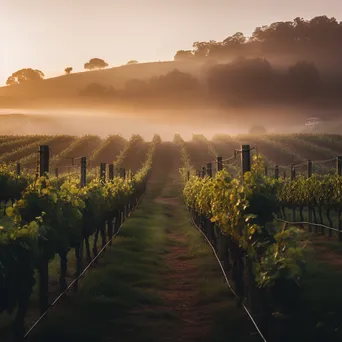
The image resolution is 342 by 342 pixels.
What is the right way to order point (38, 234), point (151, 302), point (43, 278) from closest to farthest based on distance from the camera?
point (38, 234) < point (43, 278) < point (151, 302)

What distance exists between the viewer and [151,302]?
46.1ft

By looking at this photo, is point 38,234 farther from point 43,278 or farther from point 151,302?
point 151,302

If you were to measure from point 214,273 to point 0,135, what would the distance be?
97.8m

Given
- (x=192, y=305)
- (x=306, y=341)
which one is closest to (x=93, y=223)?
(x=192, y=305)

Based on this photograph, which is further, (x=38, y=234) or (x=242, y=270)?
(x=242, y=270)

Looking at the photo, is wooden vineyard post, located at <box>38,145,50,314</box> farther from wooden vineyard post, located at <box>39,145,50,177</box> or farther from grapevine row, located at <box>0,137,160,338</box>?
wooden vineyard post, located at <box>39,145,50,177</box>

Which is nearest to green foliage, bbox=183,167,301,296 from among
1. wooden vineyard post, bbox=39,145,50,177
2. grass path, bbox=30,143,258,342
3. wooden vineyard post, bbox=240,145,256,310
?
wooden vineyard post, bbox=240,145,256,310

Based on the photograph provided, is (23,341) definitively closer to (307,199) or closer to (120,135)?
(307,199)

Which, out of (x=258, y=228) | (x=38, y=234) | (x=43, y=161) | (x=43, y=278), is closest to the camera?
(x=38, y=234)

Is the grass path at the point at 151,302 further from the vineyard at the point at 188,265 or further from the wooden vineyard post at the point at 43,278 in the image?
the wooden vineyard post at the point at 43,278

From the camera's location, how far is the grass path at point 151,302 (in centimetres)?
1141

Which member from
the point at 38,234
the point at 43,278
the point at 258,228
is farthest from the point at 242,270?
the point at 38,234

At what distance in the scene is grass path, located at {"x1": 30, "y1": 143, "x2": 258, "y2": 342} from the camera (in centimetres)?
1141

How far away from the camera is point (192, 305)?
46.2 feet
